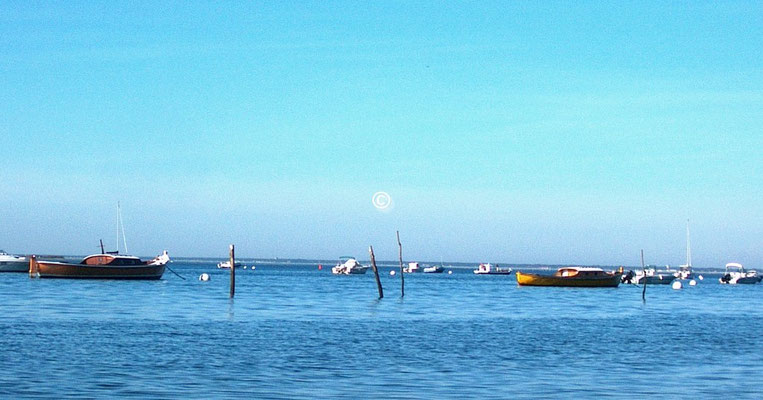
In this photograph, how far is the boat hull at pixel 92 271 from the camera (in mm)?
101875

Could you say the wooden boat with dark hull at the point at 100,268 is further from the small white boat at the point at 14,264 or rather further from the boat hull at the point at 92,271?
the small white boat at the point at 14,264

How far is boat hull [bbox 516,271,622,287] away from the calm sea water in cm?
4842

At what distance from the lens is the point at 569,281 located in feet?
359

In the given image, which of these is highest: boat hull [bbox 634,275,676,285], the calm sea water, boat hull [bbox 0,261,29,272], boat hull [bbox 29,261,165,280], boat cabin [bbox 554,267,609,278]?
boat hull [bbox 0,261,29,272]

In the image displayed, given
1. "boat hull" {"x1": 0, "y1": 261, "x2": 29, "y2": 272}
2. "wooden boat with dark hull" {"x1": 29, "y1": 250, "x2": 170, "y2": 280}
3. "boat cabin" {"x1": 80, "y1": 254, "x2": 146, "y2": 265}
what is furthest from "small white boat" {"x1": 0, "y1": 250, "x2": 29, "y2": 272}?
"boat cabin" {"x1": 80, "y1": 254, "x2": 146, "y2": 265}

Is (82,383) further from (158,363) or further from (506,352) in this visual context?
(506,352)

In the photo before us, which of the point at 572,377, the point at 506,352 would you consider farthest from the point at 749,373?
the point at 506,352

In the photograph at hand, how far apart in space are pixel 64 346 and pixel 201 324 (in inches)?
494

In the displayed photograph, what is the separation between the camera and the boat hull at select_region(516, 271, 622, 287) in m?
110

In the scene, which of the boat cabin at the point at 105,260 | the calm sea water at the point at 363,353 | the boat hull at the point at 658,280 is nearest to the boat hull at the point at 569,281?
the boat hull at the point at 658,280

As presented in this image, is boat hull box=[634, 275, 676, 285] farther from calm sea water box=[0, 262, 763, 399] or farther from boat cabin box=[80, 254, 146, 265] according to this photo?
calm sea water box=[0, 262, 763, 399]

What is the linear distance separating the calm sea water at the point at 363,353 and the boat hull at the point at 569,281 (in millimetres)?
48416

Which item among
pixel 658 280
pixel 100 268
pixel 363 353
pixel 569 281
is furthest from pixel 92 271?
pixel 658 280

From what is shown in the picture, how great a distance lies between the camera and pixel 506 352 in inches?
1374
